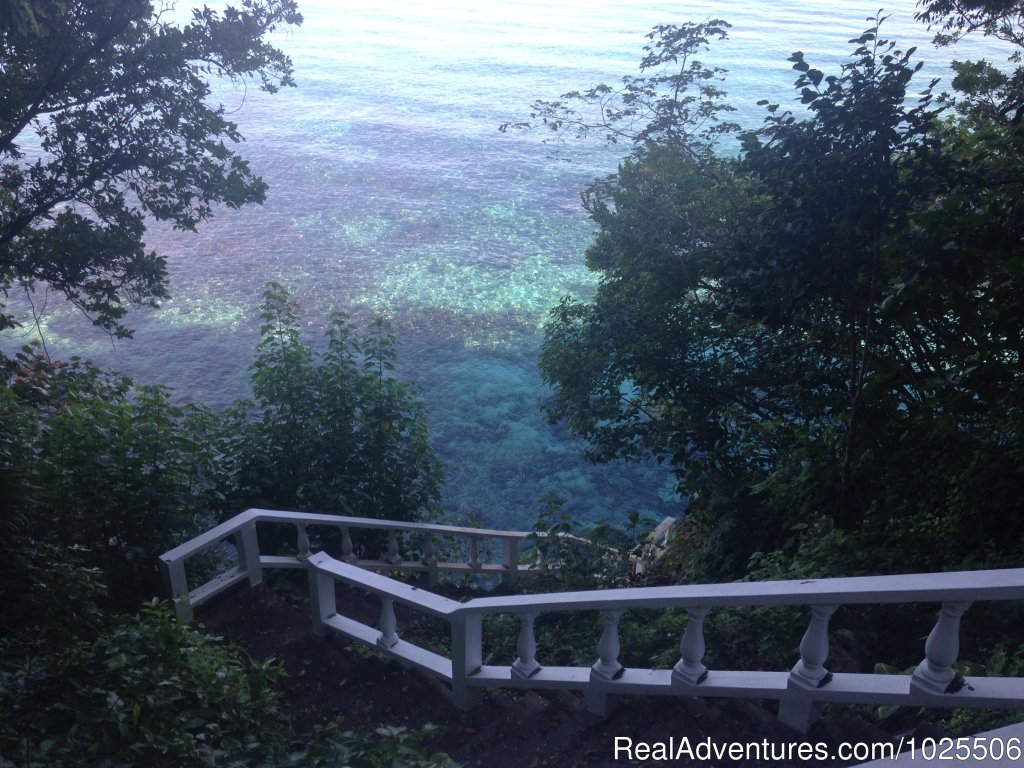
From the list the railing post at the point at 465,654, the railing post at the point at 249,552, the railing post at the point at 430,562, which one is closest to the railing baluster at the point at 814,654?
the railing post at the point at 465,654

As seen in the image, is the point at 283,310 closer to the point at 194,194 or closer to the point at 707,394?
the point at 194,194

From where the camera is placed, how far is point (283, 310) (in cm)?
752

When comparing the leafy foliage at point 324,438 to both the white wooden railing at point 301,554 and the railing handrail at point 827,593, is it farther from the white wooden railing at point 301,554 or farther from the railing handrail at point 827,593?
the railing handrail at point 827,593

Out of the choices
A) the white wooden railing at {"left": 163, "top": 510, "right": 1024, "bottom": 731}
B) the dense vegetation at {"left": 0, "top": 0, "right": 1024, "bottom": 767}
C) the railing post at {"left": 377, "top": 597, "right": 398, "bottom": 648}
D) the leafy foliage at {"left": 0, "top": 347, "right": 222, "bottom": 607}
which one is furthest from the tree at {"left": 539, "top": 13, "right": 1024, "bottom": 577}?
the leafy foliage at {"left": 0, "top": 347, "right": 222, "bottom": 607}

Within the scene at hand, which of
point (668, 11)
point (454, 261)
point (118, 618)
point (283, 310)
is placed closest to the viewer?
point (118, 618)

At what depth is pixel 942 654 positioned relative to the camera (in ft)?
7.83

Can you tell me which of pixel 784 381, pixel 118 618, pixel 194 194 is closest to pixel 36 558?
pixel 118 618

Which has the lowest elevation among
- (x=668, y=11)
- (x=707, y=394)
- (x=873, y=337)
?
(x=707, y=394)

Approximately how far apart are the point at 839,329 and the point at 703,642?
4.32 meters

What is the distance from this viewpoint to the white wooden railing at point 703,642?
90.3 inches

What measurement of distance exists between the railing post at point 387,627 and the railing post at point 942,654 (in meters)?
2.56

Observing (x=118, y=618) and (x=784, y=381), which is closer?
(x=118, y=618)

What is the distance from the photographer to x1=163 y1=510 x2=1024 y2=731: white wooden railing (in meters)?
2.29

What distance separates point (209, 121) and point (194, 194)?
3.07 ft
